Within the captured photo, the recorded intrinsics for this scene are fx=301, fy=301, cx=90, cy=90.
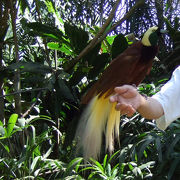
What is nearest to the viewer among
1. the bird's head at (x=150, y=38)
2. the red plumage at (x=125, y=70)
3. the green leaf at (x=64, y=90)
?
the red plumage at (x=125, y=70)

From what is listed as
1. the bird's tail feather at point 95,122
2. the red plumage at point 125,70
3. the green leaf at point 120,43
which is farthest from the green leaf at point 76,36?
the bird's tail feather at point 95,122

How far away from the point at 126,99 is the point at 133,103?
0.03 m

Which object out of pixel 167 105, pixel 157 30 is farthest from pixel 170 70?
pixel 167 105

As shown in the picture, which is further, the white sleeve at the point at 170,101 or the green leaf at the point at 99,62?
the green leaf at the point at 99,62

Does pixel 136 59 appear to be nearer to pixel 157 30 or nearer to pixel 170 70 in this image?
pixel 157 30

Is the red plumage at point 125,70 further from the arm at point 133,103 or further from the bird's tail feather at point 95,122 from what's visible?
the arm at point 133,103

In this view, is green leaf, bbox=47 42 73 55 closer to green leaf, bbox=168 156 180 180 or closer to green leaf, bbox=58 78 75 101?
green leaf, bbox=58 78 75 101

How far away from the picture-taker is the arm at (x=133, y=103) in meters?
0.74

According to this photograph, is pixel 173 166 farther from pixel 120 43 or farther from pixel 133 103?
pixel 133 103

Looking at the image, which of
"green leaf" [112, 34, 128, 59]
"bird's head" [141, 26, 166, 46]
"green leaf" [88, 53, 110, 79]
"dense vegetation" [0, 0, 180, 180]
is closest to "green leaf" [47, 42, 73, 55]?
"dense vegetation" [0, 0, 180, 180]

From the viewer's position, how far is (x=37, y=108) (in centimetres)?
245

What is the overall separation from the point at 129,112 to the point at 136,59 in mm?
638

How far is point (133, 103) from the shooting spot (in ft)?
2.53

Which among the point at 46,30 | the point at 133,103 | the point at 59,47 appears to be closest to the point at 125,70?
the point at 133,103
